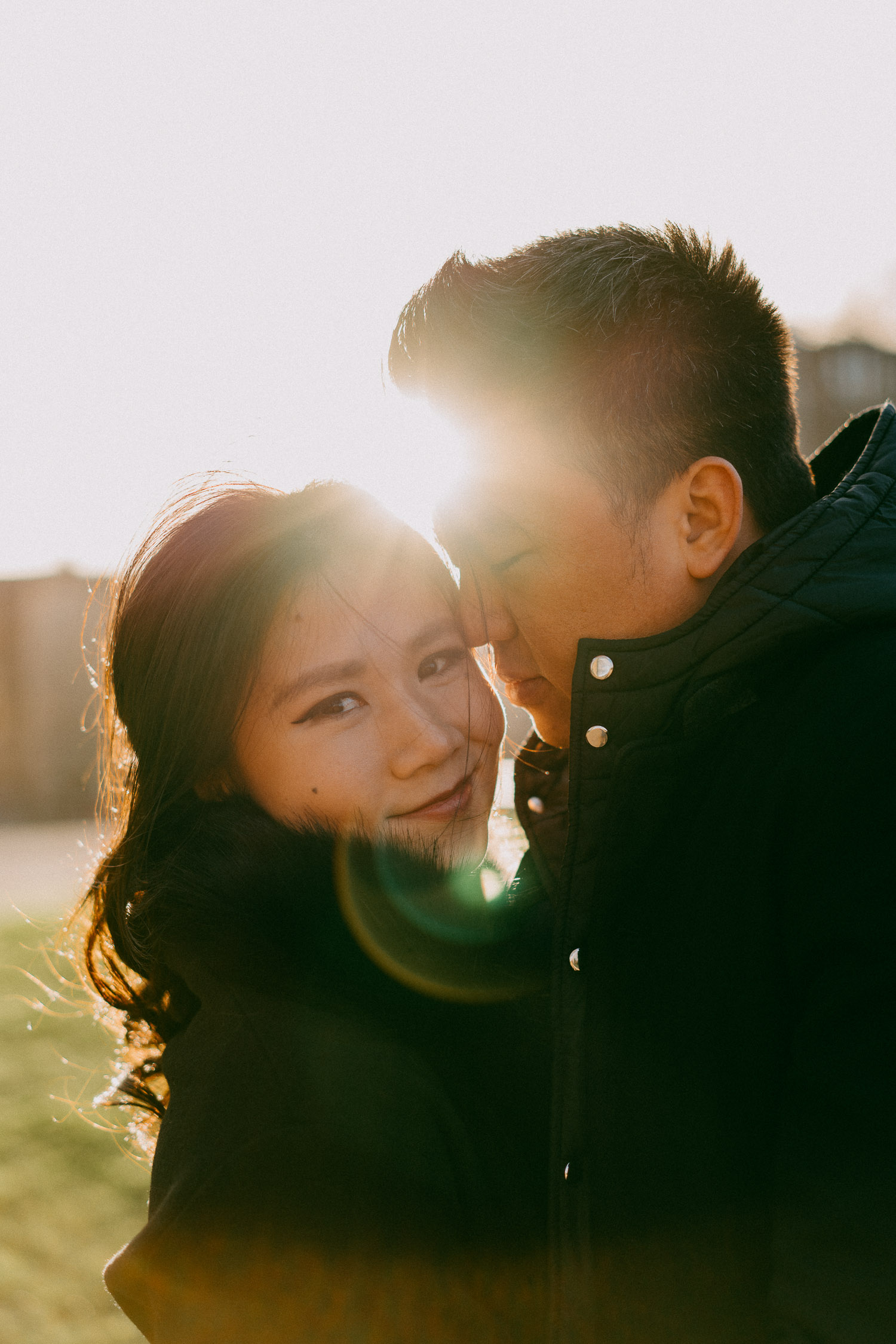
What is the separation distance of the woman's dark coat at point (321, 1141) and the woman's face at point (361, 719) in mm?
316

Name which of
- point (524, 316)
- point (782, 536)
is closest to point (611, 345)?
point (524, 316)

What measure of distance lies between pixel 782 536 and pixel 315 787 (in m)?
1.08

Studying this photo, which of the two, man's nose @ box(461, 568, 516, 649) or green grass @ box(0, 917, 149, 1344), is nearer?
man's nose @ box(461, 568, 516, 649)

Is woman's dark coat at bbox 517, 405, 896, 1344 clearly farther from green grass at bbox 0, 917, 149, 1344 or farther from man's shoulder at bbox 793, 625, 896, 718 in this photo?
green grass at bbox 0, 917, 149, 1344

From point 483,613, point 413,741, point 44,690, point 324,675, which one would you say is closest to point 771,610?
point 483,613

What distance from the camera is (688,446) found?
1.79 metres

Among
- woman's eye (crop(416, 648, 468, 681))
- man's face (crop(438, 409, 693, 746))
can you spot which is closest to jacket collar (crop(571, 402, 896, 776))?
man's face (crop(438, 409, 693, 746))

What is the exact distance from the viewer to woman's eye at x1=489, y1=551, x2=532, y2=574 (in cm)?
184

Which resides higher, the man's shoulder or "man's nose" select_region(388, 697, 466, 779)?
the man's shoulder

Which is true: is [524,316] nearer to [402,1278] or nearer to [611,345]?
[611,345]

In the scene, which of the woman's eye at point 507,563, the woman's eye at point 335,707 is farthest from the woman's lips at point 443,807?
the woman's eye at point 507,563

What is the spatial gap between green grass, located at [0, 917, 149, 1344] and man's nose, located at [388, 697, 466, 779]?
1180 mm

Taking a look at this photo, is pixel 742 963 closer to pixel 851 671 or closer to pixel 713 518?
pixel 851 671

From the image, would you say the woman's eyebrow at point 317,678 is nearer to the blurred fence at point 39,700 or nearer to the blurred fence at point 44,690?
the blurred fence at point 44,690
